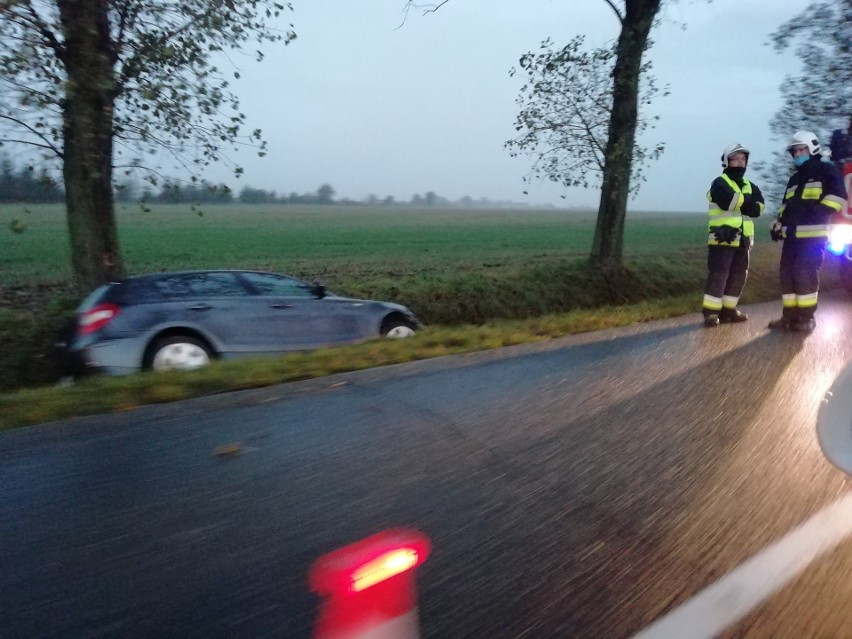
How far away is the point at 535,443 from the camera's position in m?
4.48

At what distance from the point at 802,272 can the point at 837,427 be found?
15.6 feet

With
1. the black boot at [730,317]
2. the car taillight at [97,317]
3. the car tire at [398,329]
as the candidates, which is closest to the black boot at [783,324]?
the black boot at [730,317]

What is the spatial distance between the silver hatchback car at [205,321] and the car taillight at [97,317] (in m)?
0.01

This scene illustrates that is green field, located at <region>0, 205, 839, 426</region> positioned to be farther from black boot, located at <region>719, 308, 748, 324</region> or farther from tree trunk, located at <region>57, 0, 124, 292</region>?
black boot, located at <region>719, 308, 748, 324</region>

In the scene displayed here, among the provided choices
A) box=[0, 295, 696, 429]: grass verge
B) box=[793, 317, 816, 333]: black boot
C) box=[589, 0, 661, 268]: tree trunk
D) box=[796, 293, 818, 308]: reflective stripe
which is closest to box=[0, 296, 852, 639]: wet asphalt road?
box=[0, 295, 696, 429]: grass verge

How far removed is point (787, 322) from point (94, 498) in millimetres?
7385

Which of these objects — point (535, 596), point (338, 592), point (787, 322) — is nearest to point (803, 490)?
point (535, 596)

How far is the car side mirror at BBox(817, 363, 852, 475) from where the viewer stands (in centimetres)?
388

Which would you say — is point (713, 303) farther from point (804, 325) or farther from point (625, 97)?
point (625, 97)

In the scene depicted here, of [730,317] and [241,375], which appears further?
[730,317]

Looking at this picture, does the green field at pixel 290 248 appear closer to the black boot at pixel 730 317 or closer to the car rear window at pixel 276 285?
the car rear window at pixel 276 285

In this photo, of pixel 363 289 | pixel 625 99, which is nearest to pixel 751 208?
pixel 625 99

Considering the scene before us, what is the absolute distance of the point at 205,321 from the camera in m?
8.69

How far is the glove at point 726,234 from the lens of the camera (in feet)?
27.7
